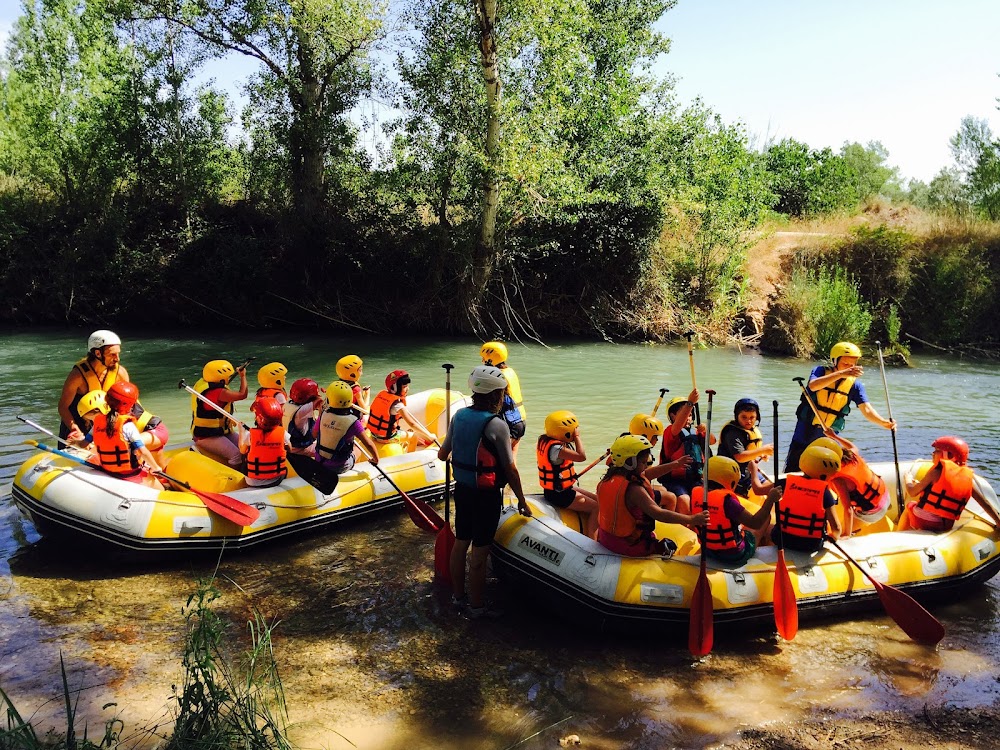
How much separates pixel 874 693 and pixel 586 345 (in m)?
12.6

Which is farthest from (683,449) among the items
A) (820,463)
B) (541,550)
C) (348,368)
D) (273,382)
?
(273,382)

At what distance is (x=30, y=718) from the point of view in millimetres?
3385

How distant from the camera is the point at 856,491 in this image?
5.21 meters

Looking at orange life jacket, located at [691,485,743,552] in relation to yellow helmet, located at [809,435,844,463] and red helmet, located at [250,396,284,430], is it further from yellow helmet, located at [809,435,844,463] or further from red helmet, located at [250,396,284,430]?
red helmet, located at [250,396,284,430]

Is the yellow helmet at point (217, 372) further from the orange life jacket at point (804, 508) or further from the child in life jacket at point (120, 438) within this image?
the orange life jacket at point (804, 508)

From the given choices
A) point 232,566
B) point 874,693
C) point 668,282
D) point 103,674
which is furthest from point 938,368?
point 103,674

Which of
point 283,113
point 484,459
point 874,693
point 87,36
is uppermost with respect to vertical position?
point 87,36

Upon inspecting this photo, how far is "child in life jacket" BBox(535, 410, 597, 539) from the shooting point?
5.20 metres

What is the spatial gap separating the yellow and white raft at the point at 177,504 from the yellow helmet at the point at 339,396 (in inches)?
28.6

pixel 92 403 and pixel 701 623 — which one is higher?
pixel 92 403

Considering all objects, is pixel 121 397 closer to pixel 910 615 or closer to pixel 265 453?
pixel 265 453

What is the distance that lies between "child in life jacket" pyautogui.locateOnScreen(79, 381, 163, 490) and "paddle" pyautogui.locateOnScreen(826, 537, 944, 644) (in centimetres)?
479

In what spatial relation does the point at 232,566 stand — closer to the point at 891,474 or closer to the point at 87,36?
the point at 891,474

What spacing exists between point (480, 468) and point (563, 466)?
103cm
